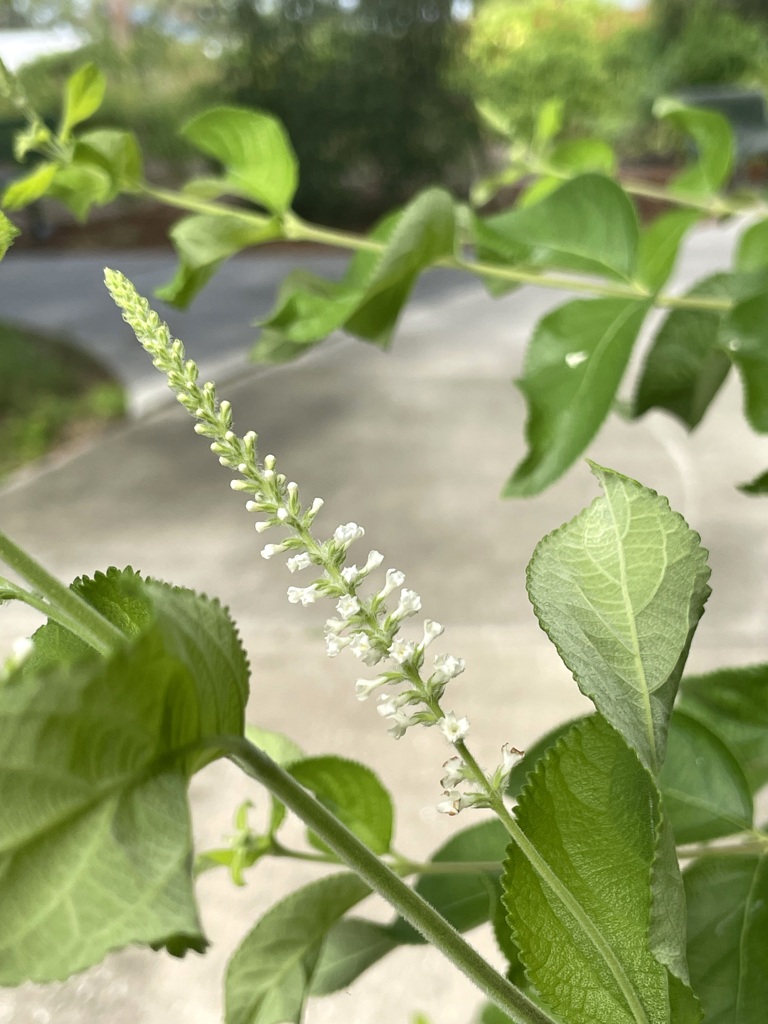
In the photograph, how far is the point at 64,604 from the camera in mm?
114

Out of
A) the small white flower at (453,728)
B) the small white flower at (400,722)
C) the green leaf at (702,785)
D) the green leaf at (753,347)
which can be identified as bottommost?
the green leaf at (702,785)

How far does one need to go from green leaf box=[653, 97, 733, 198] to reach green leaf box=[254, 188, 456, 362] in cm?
15

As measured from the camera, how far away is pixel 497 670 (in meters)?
1.57

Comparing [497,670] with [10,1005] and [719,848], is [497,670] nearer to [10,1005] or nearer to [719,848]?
[10,1005]

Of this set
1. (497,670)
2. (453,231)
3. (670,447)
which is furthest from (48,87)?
(453,231)

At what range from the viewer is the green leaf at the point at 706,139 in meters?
0.42

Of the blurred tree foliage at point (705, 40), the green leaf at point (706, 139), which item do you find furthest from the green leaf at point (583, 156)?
the blurred tree foliage at point (705, 40)

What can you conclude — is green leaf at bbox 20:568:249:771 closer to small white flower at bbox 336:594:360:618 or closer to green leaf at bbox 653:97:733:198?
small white flower at bbox 336:594:360:618

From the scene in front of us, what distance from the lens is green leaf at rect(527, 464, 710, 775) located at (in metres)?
0.14

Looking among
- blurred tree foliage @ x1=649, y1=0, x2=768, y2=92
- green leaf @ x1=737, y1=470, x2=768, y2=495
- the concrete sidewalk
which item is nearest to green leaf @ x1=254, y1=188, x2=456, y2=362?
green leaf @ x1=737, y1=470, x2=768, y2=495

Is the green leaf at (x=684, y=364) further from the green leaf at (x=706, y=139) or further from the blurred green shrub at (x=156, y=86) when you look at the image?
the blurred green shrub at (x=156, y=86)

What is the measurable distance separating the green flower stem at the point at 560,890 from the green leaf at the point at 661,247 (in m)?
0.26

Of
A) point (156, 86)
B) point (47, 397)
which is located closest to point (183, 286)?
point (47, 397)

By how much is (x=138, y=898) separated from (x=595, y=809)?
0.08 m
